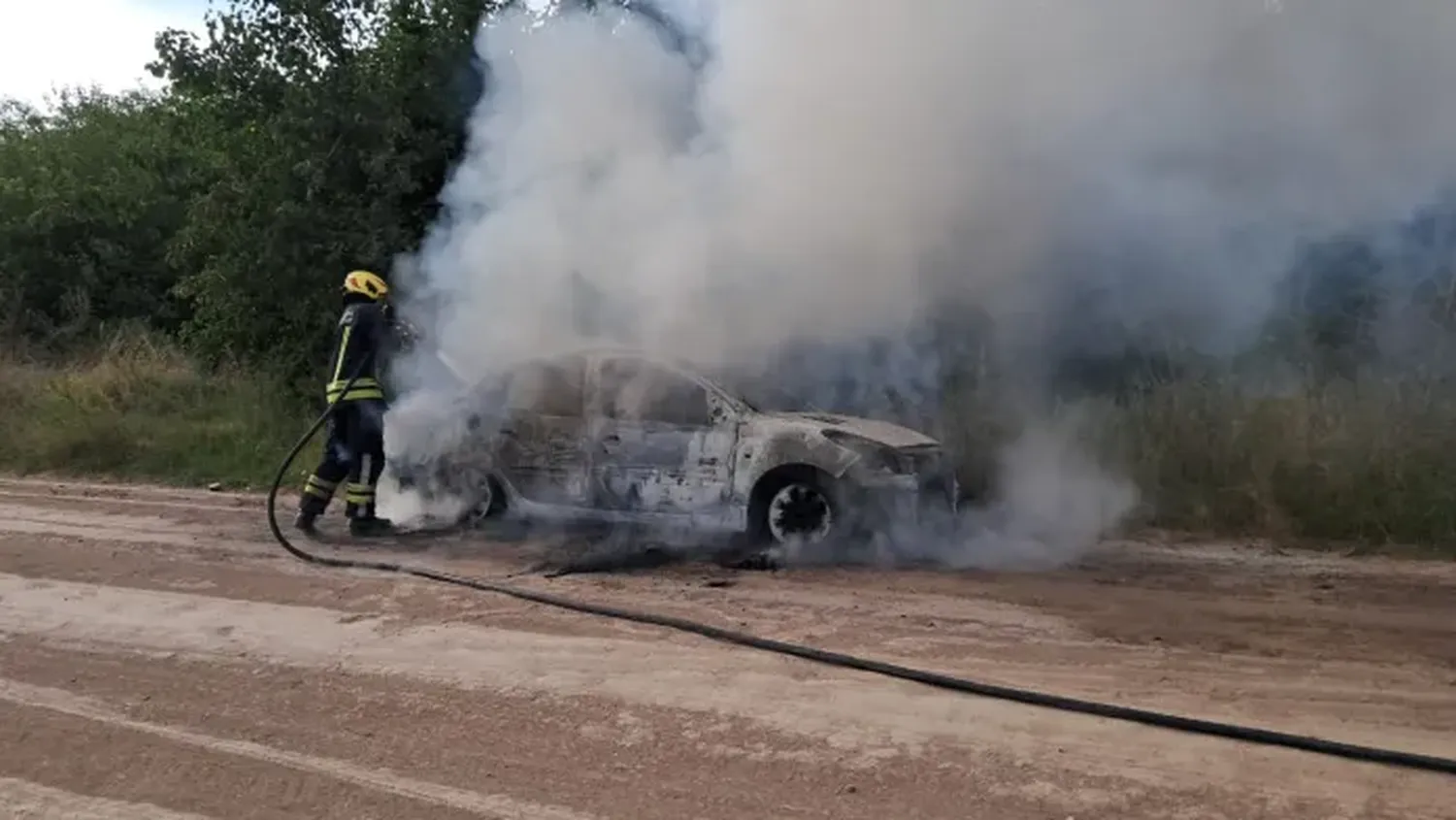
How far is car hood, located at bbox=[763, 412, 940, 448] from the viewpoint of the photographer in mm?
8141

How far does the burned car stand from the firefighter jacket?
0.74m

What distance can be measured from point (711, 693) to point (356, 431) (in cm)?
506

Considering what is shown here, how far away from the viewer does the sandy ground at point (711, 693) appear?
169 inches

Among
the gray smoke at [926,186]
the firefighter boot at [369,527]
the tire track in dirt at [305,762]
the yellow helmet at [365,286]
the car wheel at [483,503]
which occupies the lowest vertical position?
the tire track in dirt at [305,762]

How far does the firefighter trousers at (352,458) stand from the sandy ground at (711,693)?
1.30 meters

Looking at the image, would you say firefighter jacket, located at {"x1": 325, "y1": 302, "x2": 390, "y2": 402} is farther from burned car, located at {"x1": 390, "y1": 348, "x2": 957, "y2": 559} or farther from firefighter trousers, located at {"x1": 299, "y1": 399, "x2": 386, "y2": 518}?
burned car, located at {"x1": 390, "y1": 348, "x2": 957, "y2": 559}

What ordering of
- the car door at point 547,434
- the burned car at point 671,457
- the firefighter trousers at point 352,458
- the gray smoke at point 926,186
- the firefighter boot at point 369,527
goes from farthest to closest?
the firefighter trousers at point 352,458, the firefighter boot at point 369,527, the car door at point 547,434, the burned car at point 671,457, the gray smoke at point 926,186

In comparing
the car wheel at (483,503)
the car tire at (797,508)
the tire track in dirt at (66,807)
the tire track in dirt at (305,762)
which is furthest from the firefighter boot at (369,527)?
the tire track in dirt at (66,807)

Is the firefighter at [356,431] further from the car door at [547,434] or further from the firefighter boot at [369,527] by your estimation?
the car door at [547,434]

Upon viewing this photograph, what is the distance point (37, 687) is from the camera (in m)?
5.70

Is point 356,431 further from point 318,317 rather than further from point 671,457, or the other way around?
point 318,317

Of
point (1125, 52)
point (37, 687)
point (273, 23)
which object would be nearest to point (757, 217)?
point (1125, 52)

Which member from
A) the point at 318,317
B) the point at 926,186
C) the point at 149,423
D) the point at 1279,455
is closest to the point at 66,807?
the point at 926,186

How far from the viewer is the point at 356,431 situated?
31.1 feet
